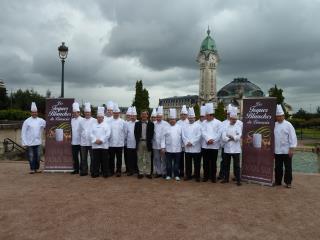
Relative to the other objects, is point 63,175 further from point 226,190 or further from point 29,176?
point 226,190

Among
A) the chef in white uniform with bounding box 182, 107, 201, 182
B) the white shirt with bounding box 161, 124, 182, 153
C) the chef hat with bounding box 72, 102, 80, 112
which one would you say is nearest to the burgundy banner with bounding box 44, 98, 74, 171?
the chef hat with bounding box 72, 102, 80, 112

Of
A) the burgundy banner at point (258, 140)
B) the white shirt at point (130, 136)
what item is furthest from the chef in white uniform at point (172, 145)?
the burgundy banner at point (258, 140)

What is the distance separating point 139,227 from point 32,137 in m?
6.91

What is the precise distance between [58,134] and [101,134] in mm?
1911

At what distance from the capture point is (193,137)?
1079 centimetres

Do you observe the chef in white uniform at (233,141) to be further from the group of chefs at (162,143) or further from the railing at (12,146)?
the railing at (12,146)

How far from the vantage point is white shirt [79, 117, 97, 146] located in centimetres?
1143

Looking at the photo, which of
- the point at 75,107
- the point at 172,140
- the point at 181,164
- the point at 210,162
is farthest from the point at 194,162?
the point at 75,107

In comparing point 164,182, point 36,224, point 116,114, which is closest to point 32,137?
point 116,114

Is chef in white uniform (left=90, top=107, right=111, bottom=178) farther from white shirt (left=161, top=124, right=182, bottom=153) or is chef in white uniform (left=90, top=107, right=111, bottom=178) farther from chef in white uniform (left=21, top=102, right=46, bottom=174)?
chef in white uniform (left=21, top=102, right=46, bottom=174)

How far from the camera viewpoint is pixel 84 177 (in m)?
11.2

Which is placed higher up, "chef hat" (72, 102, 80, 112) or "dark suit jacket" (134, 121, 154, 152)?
"chef hat" (72, 102, 80, 112)

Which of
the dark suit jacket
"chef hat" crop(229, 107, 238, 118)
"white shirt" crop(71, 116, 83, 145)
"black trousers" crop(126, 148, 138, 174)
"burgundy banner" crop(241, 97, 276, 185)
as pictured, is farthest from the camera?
"white shirt" crop(71, 116, 83, 145)

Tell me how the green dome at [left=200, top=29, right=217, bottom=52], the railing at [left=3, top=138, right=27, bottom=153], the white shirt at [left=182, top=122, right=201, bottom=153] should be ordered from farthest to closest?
1. the green dome at [left=200, top=29, right=217, bottom=52]
2. the railing at [left=3, top=138, right=27, bottom=153]
3. the white shirt at [left=182, top=122, right=201, bottom=153]
